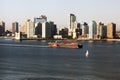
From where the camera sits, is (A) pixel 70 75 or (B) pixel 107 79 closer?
(B) pixel 107 79

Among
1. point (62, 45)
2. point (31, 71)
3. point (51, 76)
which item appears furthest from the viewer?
point (62, 45)

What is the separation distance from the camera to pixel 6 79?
41125 millimetres

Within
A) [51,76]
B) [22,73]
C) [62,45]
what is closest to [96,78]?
[51,76]

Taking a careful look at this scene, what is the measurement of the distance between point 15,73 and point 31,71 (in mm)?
2643

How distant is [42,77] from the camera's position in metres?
42.8

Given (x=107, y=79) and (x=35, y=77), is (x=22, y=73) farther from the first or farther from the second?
(x=107, y=79)

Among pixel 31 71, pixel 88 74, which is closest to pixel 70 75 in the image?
pixel 88 74

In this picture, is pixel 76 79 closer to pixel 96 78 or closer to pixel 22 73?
pixel 96 78

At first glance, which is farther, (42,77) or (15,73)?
(15,73)

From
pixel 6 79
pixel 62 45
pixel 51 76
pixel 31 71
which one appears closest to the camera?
pixel 6 79

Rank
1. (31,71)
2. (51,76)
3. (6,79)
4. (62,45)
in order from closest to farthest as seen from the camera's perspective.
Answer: (6,79) < (51,76) < (31,71) < (62,45)

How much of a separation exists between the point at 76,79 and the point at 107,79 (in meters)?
3.28

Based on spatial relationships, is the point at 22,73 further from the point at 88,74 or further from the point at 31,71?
the point at 88,74

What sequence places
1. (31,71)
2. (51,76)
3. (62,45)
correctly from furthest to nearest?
(62,45) < (31,71) < (51,76)
